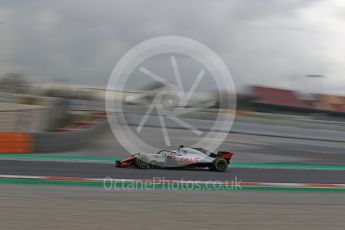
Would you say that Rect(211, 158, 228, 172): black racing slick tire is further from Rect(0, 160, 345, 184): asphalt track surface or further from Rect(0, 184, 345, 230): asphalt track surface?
Rect(0, 184, 345, 230): asphalt track surface

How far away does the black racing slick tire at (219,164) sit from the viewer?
510 inches

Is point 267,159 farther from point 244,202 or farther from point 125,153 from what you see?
point 244,202

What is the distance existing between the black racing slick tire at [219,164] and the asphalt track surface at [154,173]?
0.15m

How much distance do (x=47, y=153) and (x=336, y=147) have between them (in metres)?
14.3

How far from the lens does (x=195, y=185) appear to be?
10.6m

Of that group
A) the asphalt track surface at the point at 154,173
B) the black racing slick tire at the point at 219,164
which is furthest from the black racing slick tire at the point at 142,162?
the black racing slick tire at the point at 219,164

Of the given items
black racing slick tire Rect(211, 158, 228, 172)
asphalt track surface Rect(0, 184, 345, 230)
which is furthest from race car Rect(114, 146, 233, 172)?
asphalt track surface Rect(0, 184, 345, 230)

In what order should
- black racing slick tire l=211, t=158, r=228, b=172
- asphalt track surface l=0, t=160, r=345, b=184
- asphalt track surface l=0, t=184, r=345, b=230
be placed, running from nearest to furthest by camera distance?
asphalt track surface l=0, t=184, r=345, b=230, asphalt track surface l=0, t=160, r=345, b=184, black racing slick tire l=211, t=158, r=228, b=172

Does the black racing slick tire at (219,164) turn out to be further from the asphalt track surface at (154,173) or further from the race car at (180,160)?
the asphalt track surface at (154,173)

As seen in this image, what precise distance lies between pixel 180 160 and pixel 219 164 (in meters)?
0.94

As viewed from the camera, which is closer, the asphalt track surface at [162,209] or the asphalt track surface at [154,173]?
the asphalt track surface at [162,209]

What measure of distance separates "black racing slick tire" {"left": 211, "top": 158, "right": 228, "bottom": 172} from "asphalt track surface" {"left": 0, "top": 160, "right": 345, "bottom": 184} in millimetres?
154

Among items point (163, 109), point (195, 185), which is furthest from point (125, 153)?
point (195, 185)

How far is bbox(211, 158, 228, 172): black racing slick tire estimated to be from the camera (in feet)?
42.5
